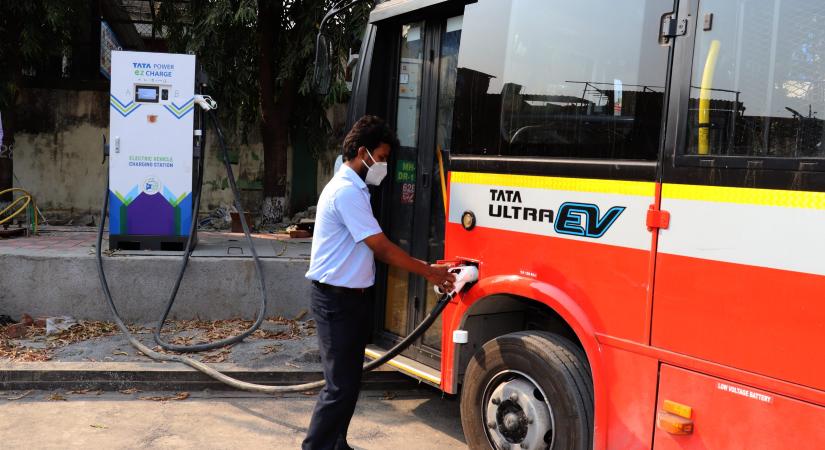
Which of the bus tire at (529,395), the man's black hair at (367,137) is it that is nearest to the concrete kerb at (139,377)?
the bus tire at (529,395)

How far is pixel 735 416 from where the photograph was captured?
113 inches

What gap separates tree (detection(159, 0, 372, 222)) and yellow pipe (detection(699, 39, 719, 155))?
734cm

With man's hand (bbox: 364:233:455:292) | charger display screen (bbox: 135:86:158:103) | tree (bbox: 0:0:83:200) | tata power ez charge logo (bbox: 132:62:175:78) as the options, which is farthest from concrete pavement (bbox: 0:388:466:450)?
tree (bbox: 0:0:83:200)

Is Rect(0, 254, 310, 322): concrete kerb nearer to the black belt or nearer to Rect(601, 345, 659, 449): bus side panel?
the black belt

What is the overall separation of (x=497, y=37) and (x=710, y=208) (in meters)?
1.65

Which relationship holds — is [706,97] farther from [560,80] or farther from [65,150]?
[65,150]

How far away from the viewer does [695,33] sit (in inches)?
121

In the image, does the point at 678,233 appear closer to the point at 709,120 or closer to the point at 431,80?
the point at 709,120

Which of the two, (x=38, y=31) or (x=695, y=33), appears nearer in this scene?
(x=695, y=33)

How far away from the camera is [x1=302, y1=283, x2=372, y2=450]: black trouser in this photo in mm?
3812

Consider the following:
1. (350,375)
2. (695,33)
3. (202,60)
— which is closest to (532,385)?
(350,375)

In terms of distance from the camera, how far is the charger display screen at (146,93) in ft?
25.6

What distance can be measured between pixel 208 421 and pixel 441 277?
2.21 meters

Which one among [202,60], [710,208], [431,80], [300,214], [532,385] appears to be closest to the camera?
[710,208]
